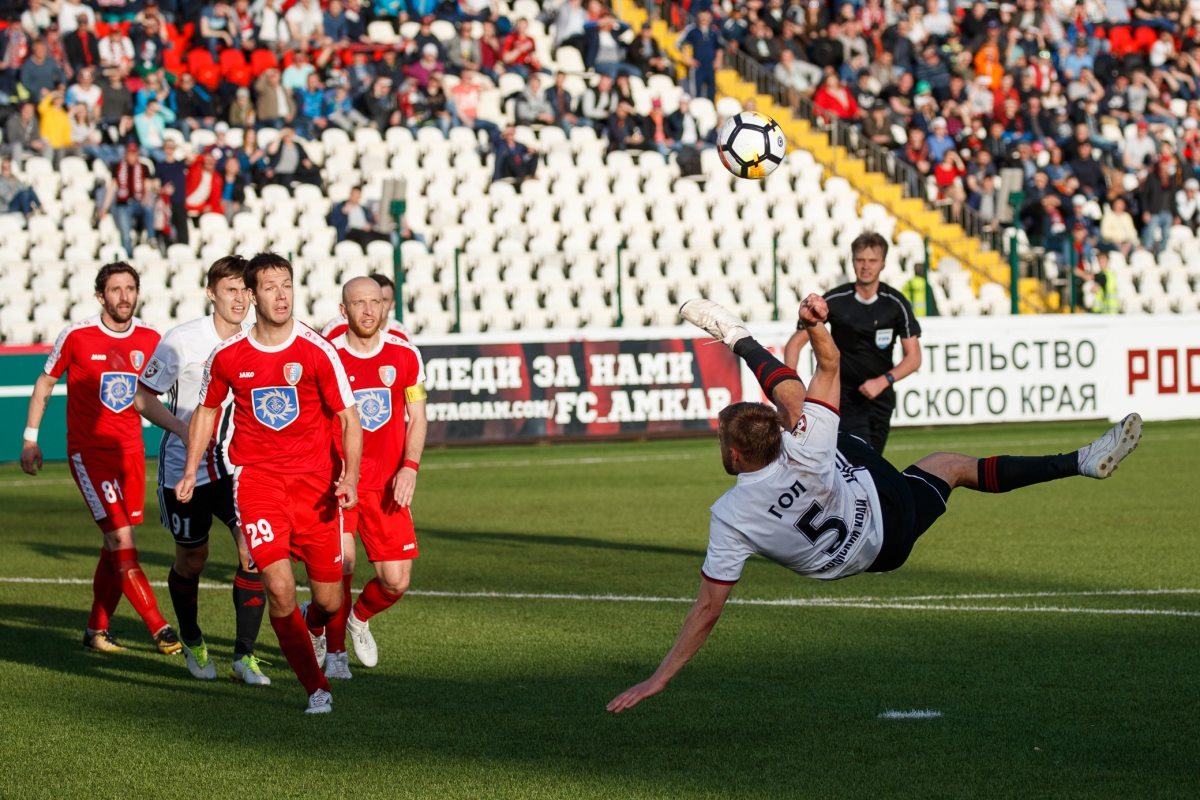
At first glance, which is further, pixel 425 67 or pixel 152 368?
pixel 425 67

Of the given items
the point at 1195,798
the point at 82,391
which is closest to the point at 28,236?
the point at 82,391

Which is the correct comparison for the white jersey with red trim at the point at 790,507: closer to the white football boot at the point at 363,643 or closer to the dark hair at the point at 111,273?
the white football boot at the point at 363,643

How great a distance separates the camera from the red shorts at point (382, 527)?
7367mm

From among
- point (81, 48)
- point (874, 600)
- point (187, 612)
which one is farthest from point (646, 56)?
point (187, 612)

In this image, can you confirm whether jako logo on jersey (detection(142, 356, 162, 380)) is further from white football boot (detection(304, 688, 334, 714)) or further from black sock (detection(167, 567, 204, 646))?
white football boot (detection(304, 688, 334, 714))

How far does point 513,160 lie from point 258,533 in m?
17.9

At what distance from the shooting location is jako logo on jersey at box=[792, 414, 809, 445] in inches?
223

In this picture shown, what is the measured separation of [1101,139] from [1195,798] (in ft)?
82.8

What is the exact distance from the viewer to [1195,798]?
4.96 m

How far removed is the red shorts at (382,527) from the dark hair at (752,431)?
7.84ft

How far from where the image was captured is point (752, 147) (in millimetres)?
9742

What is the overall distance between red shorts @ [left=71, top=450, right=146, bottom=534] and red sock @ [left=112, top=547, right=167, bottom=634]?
0.59 feet

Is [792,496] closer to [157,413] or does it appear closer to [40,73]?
[157,413]

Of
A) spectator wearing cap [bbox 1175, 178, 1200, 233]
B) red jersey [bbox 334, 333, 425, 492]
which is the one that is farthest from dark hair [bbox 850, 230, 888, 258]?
spectator wearing cap [bbox 1175, 178, 1200, 233]
